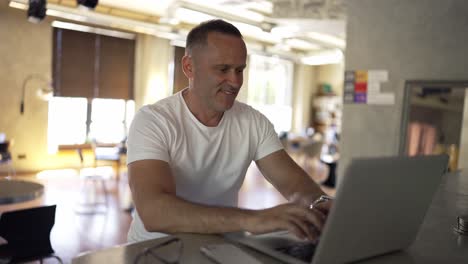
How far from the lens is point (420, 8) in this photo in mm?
4508

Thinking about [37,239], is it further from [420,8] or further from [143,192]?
[420,8]

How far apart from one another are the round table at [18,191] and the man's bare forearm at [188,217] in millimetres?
1993

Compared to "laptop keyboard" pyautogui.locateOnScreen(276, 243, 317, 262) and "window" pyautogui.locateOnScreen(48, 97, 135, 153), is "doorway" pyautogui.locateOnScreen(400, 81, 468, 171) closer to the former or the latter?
"laptop keyboard" pyautogui.locateOnScreen(276, 243, 317, 262)

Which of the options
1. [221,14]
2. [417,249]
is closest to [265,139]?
[417,249]

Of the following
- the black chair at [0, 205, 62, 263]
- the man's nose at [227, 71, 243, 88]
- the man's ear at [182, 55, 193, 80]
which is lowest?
the black chair at [0, 205, 62, 263]

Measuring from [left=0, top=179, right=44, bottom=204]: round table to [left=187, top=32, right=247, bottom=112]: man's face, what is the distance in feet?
6.29

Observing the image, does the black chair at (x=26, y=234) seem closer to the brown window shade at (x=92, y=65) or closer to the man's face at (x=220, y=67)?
the man's face at (x=220, y=67)

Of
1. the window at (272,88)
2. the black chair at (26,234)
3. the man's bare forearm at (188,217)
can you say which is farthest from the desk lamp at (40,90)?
the man's bare forearm at (188,217)

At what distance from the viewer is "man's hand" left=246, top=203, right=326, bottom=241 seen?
1.01 metres

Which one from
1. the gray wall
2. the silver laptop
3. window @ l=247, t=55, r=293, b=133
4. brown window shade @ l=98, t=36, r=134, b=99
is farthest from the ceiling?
the silver laptop

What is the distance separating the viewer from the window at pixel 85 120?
9.96 meters

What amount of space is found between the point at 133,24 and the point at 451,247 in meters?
9.14

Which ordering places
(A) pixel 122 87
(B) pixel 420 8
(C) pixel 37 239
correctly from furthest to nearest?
(A) pixel 122 87 → (B) pixel 420 8 → (C) pixel 37 239

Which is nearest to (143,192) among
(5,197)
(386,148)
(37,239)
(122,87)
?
(37,239)
